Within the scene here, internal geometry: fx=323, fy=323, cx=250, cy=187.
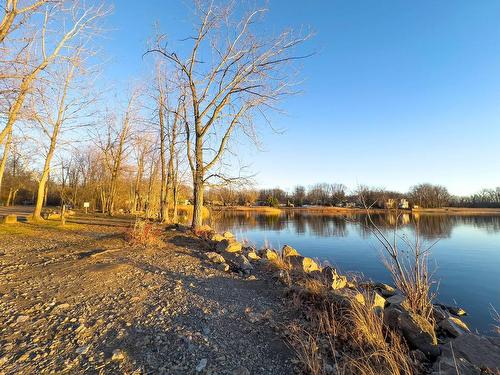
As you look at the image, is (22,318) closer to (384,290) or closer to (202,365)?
(202,365)

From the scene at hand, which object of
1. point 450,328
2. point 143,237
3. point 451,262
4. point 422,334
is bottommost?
point 451,262

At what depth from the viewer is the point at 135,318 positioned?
441cm

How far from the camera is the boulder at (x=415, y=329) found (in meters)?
4.39

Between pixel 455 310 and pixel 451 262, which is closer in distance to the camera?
pixel 455 310

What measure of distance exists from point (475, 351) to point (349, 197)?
9.50 feet

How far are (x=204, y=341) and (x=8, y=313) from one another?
2.76m

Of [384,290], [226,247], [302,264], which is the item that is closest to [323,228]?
[384,290]

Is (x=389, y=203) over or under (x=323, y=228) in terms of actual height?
over

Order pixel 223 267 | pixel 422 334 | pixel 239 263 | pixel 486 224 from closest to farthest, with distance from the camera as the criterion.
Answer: pixel 422 334 → pixel 223 267 → pixel 239 263 → pixel 486 224

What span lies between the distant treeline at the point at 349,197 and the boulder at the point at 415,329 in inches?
72.9

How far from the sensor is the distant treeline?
19.5ft

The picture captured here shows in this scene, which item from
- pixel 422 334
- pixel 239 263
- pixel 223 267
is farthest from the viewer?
pixel 239 263

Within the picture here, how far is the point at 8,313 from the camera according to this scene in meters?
4.39

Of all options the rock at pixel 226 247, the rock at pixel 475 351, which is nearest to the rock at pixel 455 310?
the rock at pixel 475 351
